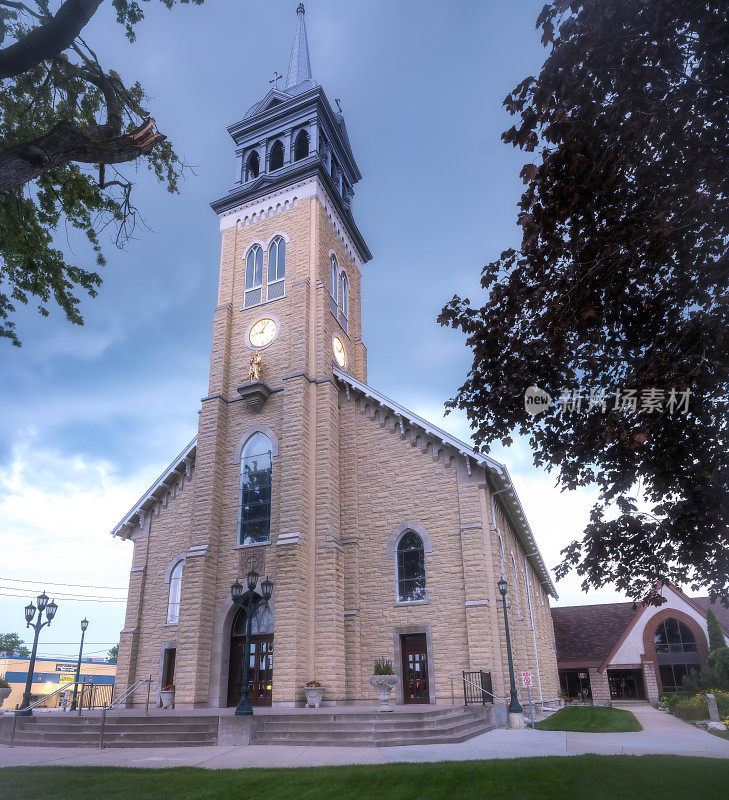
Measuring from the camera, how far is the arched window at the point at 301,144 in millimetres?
28906

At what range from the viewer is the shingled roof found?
40062 mm

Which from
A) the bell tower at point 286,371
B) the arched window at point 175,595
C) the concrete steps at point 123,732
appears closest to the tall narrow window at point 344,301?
the bell tower at point 286,371

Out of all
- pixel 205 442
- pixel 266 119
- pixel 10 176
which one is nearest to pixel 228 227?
pixel 266 119

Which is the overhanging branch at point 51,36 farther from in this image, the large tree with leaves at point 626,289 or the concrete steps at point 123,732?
the concrete steps at point 123,732

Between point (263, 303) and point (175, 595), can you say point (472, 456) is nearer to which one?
point (263, 303)

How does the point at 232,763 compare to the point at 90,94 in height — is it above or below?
below

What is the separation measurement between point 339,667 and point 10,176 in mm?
17134

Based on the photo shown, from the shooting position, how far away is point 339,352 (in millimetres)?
26672

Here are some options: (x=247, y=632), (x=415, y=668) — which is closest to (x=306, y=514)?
(x=415, y=668)

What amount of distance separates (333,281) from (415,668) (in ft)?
52.3

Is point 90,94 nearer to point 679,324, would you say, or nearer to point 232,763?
point 679,324

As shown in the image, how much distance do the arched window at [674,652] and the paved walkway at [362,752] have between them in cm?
2549

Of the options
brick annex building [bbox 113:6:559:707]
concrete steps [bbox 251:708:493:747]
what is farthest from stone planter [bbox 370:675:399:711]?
brick annex building [bbox 113:6:559:707]

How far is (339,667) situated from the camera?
1969 centimetres
